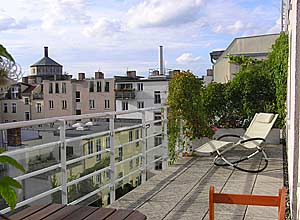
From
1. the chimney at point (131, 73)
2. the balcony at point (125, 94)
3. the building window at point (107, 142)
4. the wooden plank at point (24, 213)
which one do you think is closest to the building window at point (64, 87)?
the balcony at point (125, 94)

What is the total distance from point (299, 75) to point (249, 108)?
5.64 m

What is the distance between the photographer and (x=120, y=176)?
5.11m

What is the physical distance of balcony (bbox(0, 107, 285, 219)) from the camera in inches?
135

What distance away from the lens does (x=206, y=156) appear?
702 cm

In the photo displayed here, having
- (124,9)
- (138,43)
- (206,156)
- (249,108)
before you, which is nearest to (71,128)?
(206,156)

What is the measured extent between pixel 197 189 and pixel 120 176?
1.02 m

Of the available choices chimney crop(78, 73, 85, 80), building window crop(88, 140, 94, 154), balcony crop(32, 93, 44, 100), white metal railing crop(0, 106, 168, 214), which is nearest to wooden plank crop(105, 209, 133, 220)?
white metal railing crop(0, 106, 168, 214)

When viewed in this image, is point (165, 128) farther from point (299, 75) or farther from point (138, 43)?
point (138, 43)

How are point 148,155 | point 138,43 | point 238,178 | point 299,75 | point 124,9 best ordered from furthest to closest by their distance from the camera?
point 138,43
point 124,9
point 148,155
point 238,178
point 299,75

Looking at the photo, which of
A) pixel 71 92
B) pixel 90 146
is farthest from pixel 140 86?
pixel 90 146

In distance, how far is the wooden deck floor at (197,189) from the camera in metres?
3.86

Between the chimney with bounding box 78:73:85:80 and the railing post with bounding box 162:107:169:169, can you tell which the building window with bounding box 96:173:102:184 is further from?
the chimney with bounding box 78:73:85:80

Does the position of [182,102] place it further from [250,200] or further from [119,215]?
[119,215]

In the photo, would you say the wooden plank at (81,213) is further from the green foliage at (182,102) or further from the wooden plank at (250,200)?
the green foliage at (182,102)
